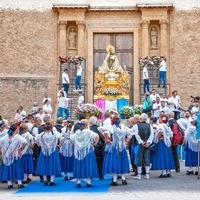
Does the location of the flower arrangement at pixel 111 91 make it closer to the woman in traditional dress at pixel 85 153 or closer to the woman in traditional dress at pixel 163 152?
the woman in traditional dress at pixel 163 152

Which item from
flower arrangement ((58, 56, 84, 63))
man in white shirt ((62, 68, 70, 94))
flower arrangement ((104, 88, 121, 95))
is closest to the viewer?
flower arrangement ((104, 88, 121, 95))

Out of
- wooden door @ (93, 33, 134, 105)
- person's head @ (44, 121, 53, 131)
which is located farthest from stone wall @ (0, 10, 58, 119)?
person's head @ (44, 121, 53, 131)

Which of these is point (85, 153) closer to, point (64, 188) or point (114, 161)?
point (114, 161)

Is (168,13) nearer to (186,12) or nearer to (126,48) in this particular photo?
(186,12)

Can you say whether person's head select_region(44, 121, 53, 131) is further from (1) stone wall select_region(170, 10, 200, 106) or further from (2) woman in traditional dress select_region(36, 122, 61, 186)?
(1) stone wall select_region(170, 10, 200, 106)

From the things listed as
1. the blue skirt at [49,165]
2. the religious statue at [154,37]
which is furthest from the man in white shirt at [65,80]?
the blue skirt at [49,165]

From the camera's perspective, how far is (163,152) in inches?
606

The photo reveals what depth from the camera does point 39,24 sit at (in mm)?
30000

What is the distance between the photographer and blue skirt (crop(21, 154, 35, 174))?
14430 mm

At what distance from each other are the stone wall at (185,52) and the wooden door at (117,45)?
235cm

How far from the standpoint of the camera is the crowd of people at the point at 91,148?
44.1 ft

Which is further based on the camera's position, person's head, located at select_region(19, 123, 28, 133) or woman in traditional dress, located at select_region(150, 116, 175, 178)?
woman in traditional dress, located at select_region(150, 116, 175, 178)

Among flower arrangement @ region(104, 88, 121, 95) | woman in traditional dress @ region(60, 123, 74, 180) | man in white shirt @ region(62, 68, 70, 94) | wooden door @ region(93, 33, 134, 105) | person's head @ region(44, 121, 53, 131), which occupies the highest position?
wooden door @ region(93, 33, 134, 105)

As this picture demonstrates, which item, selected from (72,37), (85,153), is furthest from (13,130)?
(72,37)
